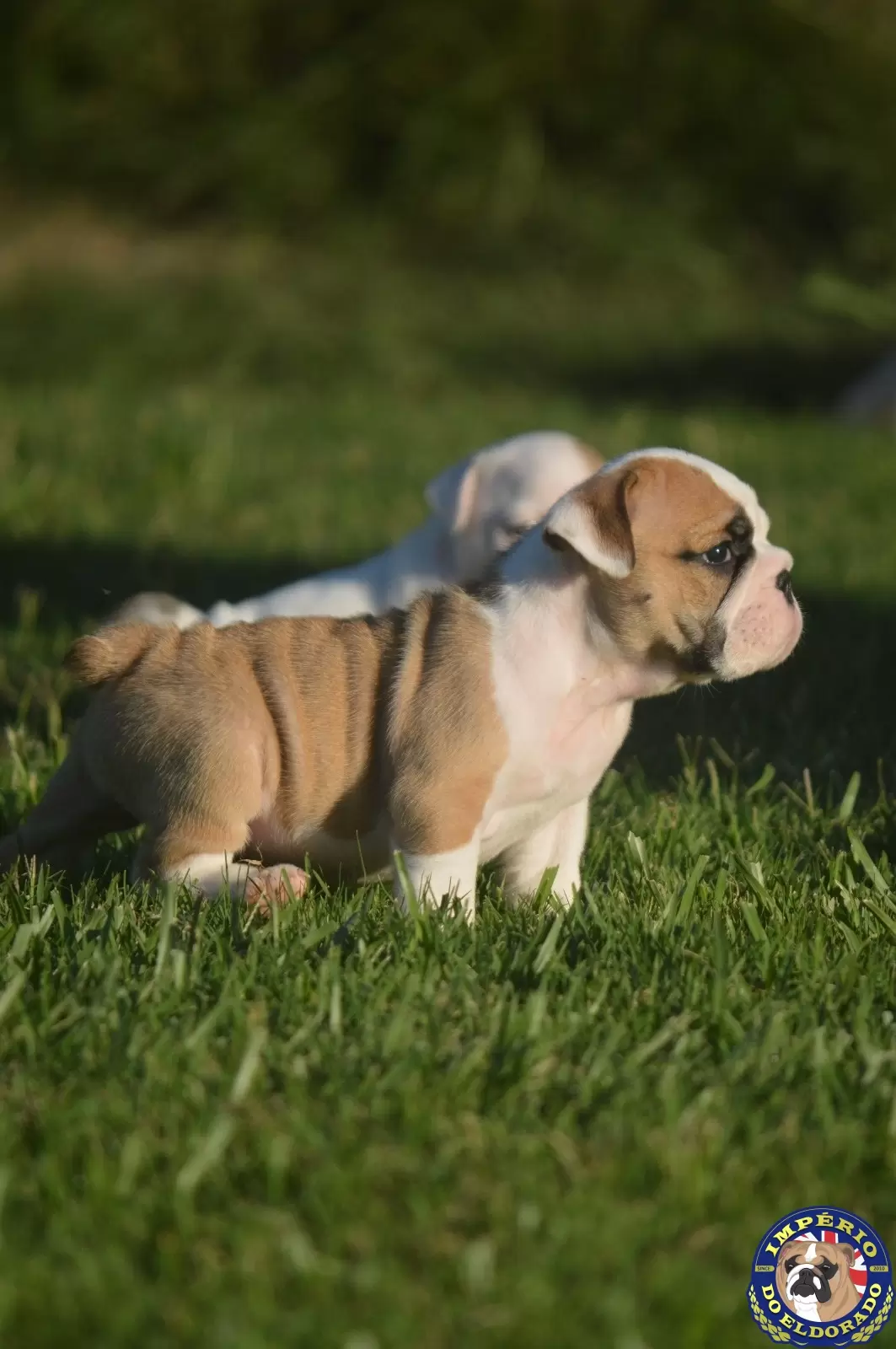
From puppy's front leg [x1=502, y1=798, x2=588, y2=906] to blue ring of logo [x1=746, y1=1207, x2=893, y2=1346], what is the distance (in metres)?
1.24

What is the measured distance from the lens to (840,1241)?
2.15m

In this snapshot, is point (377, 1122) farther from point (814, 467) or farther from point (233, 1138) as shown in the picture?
point (814, 467)

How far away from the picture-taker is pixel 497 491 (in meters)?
4.66

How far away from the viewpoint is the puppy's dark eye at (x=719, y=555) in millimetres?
3203

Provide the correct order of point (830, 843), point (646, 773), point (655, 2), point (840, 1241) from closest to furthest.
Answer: point (840, 1241)
point (830, 843)
point (646, 773)
point (655, 2)

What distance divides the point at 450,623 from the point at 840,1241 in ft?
4.77

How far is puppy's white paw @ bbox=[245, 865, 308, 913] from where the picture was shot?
304cm

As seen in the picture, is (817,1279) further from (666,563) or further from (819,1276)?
(666,563)

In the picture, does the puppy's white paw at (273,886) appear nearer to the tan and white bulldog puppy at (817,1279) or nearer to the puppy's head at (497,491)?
the tan and white bulldog puppy at (817,1279)

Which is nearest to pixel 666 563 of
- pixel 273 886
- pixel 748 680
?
pixel 273 886

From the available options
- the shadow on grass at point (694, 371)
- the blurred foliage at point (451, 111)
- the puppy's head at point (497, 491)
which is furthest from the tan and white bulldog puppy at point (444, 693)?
the blurred foliage at point (451, 111)

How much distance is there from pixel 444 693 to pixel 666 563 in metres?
0.49

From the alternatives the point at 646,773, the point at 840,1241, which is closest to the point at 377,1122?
the point at 840,1241

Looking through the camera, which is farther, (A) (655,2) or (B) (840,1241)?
(A) (655,2)
